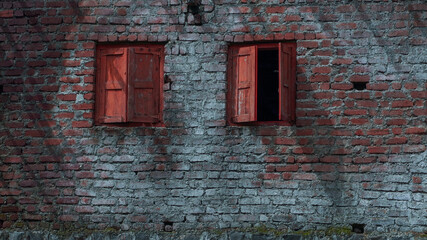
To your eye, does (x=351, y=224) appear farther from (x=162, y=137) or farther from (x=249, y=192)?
(x=162, y=137)

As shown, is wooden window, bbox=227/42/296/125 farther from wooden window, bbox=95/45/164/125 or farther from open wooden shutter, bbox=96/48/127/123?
open wooden shutter, bbox=96/48/127/123

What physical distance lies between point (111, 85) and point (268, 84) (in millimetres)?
1940

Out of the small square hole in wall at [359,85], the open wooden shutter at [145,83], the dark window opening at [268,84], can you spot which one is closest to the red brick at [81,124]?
the open wooden shutter at [145,83]


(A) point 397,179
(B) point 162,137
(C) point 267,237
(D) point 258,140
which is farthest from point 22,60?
(A) point 397,179

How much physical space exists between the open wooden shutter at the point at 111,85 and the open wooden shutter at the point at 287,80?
1.77 m

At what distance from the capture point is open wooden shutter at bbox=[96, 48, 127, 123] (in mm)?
7281

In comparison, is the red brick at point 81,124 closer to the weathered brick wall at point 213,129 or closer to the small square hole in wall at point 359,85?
the weathered brick wall at point 213,129

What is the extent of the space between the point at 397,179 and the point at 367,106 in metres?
0.86

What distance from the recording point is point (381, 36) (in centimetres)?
713

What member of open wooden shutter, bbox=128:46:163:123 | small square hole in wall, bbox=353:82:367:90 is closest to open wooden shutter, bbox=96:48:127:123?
open wooden shutter, bbox=128:46:163:123

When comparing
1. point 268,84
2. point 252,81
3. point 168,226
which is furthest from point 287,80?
point 168,226

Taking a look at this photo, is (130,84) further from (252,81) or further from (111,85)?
(252,81)

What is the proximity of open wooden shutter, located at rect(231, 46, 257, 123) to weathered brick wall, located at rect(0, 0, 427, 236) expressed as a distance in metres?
0.13

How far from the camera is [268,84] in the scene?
7938 millimetres
